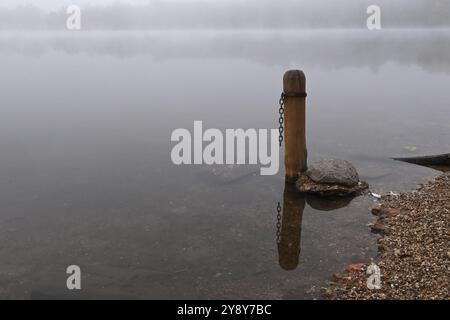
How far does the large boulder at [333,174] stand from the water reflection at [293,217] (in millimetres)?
473

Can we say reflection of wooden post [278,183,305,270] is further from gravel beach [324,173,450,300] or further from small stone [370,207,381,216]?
small stone [370,207,381,216]

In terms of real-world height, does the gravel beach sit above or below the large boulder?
below

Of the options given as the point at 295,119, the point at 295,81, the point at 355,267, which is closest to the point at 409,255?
the point at 355,267

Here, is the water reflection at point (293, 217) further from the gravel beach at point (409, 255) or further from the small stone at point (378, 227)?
the small stone at point (378, 227)

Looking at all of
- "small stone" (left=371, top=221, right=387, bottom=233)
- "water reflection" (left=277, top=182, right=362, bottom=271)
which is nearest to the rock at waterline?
"water reflection" (left=277, top=182, right=362, bottom=271)

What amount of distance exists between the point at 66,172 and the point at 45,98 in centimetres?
1820

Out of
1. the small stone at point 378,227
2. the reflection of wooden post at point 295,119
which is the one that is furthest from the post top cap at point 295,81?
the small stone at point 378,227

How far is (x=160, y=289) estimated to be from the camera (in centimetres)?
837

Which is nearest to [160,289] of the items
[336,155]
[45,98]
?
[336,155]

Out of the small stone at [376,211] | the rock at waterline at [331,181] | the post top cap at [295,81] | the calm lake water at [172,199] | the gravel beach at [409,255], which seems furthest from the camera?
the rock at waterline at [331,181]

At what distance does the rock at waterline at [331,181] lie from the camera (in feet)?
40.1

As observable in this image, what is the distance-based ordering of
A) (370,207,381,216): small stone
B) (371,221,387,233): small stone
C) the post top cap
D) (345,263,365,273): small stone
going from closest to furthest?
(345,263,365,273): small stone → (371,221,387,233): small stone → (370,207,381,216): small stone → the post top cap

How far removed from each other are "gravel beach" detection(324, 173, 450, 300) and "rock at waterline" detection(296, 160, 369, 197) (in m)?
1.13

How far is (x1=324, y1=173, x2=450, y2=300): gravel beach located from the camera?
740 cm
